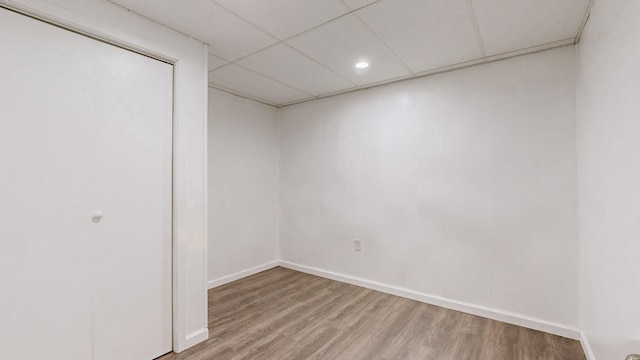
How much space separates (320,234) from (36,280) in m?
2.79

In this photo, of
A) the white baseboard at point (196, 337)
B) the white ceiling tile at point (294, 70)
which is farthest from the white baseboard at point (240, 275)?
the white ceiling tile at point (294, 70)

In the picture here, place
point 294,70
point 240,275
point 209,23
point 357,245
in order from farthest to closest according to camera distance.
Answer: point 240,275, point 357,245, point 294,70, point 209,23

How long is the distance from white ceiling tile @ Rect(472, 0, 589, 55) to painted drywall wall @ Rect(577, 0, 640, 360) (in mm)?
130

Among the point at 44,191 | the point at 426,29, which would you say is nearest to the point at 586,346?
the point at 426,29

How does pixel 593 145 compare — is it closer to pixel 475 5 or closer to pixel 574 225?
pixel 574 225

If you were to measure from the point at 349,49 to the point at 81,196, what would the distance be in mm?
2212

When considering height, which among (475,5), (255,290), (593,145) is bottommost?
(255,290)

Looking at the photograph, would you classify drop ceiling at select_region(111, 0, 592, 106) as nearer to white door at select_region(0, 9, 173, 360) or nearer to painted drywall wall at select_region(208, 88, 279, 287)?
white door at select_region(0, 9, 173, 360)

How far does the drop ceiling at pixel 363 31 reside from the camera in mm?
1797

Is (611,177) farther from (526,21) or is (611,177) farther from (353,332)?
(353,332)

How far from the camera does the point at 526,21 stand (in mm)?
1947

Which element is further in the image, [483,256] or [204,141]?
[483,256]

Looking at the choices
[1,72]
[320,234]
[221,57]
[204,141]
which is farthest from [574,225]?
[1,72]

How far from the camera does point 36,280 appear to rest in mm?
1526
